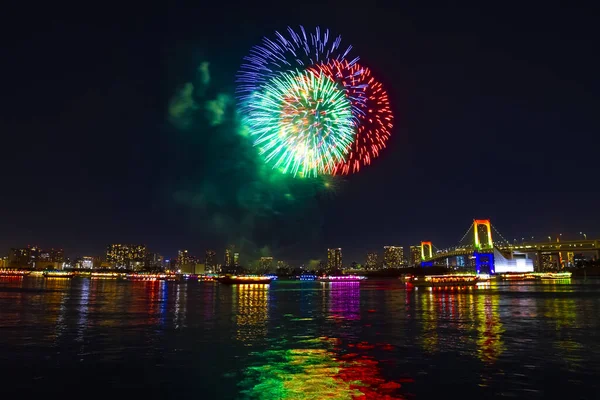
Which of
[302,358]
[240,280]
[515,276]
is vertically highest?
[302,358]

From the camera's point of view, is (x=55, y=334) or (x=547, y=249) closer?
(x=55, y=334)

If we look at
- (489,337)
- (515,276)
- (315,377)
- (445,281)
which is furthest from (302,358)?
(515,276)

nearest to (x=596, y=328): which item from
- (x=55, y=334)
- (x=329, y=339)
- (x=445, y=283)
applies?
(x=329, y=339)

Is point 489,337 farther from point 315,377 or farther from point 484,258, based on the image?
point 484,258

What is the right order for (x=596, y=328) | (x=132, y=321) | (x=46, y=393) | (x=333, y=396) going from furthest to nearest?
(x=132, y=321), (x=596, y=328), (x=46, y=393), (x=333, y=396)

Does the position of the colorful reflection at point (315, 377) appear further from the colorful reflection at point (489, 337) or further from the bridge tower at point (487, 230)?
the bridge tower at point (487, 230)

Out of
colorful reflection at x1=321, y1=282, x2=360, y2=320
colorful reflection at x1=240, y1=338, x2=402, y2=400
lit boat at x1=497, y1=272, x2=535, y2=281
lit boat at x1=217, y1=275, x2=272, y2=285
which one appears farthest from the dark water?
lit boat at x1=497, y1=272, x2=535, y2=281

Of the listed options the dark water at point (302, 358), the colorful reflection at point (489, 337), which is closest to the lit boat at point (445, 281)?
the colorful reflection at point (489, 337)

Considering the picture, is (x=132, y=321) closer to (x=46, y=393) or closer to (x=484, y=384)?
(x=46, y=393)
